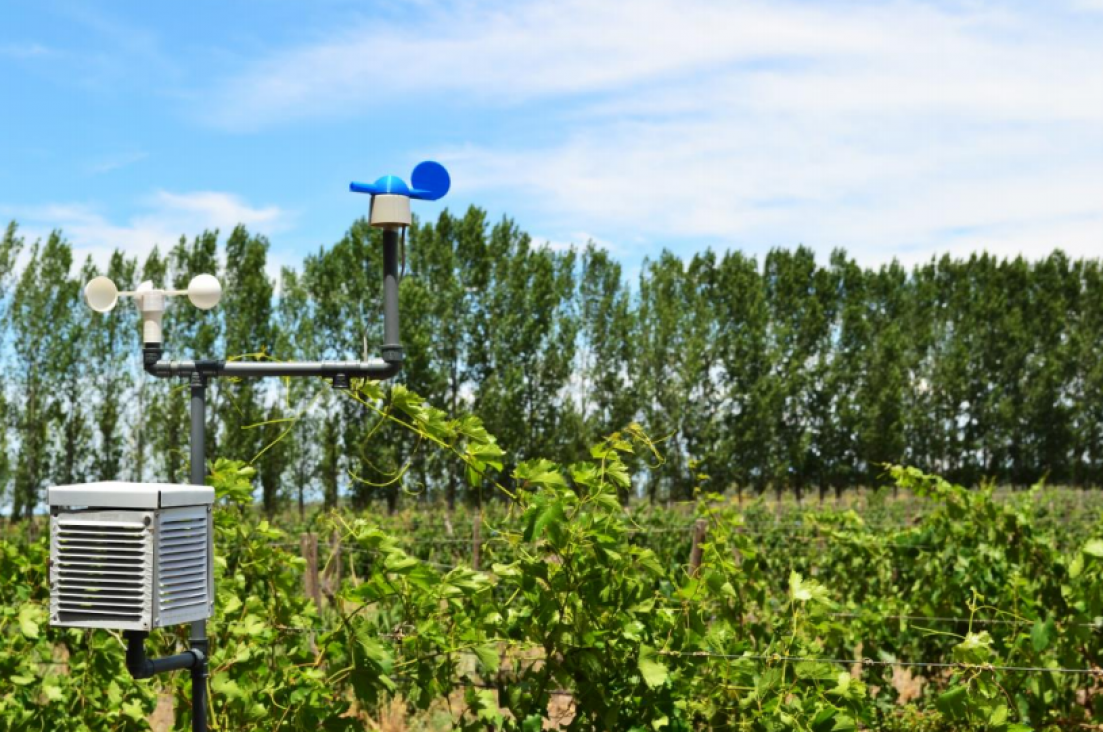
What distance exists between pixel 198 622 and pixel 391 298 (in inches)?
43.9

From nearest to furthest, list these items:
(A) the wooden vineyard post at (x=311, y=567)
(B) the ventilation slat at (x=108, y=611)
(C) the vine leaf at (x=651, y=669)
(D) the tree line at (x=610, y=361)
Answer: (B) the ventilation slat at (x=108, y=611), (C) the vine leaf at (x=651, y=669), (A) the wooden vineyard post at (x=311, y=567), (D) the tree line at (x=610, y=361)

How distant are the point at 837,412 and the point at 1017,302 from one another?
30.2 ft

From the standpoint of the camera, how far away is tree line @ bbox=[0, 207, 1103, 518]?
25.2 meters

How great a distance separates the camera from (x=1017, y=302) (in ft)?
126

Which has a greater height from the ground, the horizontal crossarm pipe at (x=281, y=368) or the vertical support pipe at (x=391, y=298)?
the vertical support pipe at (x=391, y=298)

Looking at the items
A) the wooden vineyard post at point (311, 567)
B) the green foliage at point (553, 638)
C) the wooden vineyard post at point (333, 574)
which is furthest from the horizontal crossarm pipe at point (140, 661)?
the wooden vineyard post at point (311, 567)

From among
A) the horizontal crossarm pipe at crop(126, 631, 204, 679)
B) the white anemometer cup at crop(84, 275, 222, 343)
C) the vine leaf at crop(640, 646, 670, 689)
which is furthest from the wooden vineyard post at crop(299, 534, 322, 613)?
the vine leaf at crop(640, 646, 670, 689)

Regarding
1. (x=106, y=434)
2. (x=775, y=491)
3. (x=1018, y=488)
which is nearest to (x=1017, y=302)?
(x=1018, y=488)

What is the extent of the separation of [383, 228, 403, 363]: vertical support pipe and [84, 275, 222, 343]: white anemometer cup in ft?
1.68

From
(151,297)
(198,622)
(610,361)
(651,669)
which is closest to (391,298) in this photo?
(151,297)

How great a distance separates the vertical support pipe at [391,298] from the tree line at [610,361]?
15975 millimetres

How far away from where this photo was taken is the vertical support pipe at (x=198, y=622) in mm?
3260

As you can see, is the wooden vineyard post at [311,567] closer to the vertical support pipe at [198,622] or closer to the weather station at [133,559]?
the vertical support pipe at [198,622]

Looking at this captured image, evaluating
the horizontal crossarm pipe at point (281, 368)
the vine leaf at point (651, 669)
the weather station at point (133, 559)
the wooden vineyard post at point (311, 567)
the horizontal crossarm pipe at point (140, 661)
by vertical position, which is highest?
the horizontal crossarm pipe at point (281, 368)
